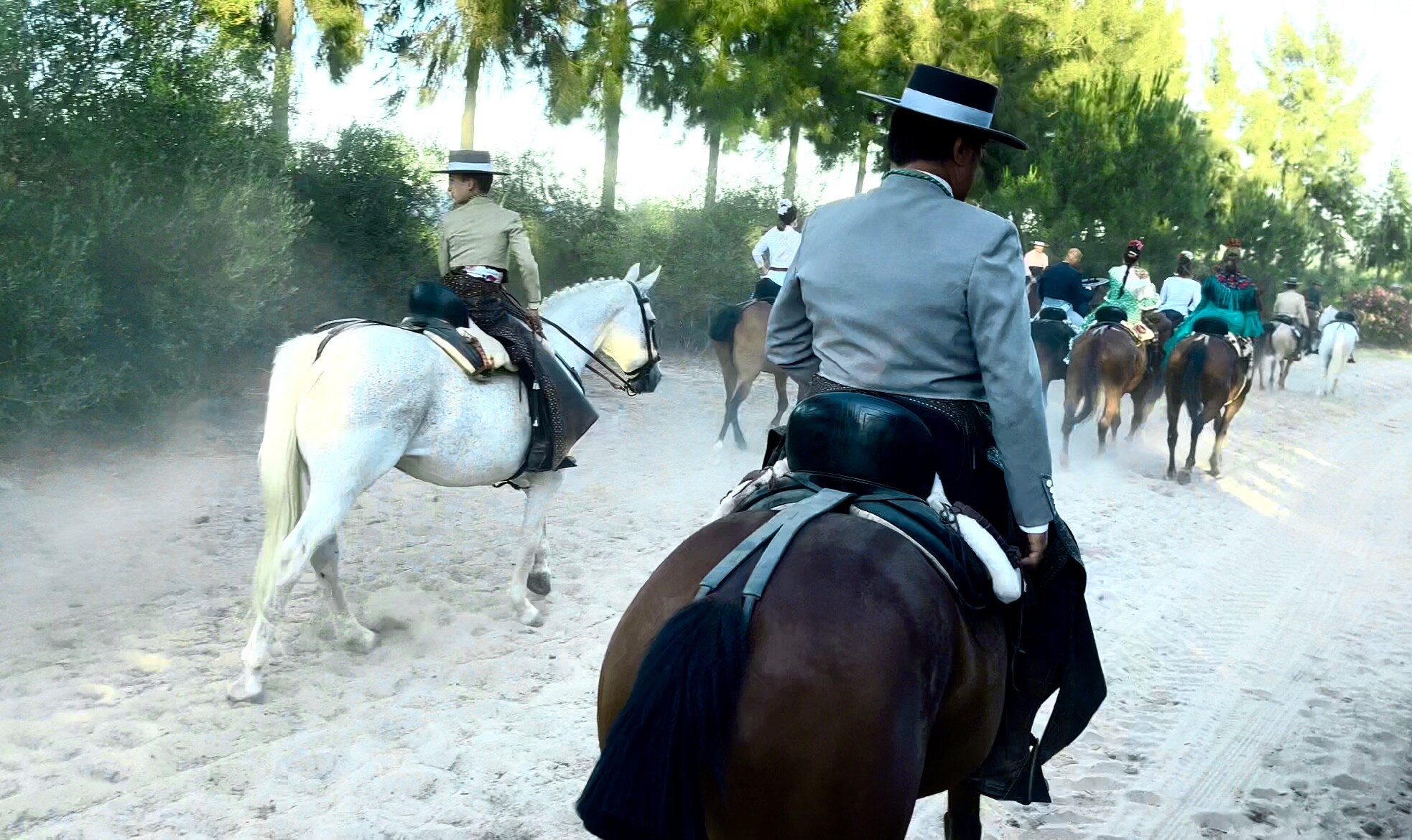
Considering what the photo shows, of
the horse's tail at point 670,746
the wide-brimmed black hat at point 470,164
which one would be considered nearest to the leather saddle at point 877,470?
the horse's tail at point 670,746

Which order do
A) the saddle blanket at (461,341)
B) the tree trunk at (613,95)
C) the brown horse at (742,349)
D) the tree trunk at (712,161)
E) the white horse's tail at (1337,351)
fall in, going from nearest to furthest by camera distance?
the saddle blanket at (461,341)
the brown horse at (742,349)
the tree trunk at (613,95)
the tree trunk at (712,161)
the white horse's tail at (1337,351)

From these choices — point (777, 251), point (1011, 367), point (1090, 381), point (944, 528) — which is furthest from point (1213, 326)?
point (944, 528)

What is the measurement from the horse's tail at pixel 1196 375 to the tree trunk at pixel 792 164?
9.69 metres

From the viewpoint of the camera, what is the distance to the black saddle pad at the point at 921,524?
97.6 inches

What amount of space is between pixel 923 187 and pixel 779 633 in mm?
1285

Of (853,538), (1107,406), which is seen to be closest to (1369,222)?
(1107,406)

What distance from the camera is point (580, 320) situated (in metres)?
6.91

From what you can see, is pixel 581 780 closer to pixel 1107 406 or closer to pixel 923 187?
pixel 923 187

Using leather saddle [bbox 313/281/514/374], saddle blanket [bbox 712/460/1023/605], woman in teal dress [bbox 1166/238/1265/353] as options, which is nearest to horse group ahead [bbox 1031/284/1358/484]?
woman in teal dress [bbox 1166/238/1265/353]

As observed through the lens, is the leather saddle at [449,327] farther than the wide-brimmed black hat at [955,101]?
Yes

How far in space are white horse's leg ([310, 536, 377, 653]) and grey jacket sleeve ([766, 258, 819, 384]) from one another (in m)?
3.32

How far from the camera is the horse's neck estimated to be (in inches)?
266

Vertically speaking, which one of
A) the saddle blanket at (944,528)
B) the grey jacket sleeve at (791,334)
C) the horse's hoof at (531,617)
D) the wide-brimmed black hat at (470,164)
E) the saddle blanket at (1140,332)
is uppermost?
the wide-brimmed black hat at (470,164)

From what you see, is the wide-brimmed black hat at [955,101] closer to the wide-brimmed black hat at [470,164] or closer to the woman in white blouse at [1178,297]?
the wide-brimmed black hat at [470,164]
